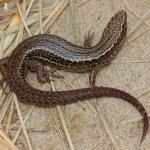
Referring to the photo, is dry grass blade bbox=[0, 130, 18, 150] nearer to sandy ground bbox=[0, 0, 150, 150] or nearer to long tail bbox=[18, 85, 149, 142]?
sandy ground bbox=[0, 0, 150, 150]

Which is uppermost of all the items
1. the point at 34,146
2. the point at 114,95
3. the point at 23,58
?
the point at 23,58

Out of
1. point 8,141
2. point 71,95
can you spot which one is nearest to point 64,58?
point 71,95

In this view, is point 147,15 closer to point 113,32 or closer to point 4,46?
point 113,32

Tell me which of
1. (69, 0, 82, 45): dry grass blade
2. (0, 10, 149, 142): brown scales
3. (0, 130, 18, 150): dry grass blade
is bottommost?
(0, 130, 18, 150): dry grass blade

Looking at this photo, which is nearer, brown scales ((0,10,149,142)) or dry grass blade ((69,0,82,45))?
brown scales ((0,10,149,142))

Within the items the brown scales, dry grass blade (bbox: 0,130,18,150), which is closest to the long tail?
the brown scales

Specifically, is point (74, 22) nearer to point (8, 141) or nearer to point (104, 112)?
point (104, 112)

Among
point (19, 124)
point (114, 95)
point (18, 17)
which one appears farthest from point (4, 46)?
point (114, 95)

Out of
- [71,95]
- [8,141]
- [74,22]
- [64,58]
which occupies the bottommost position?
[8,141]
